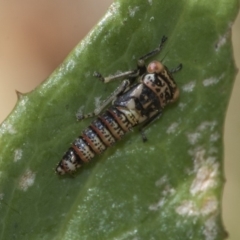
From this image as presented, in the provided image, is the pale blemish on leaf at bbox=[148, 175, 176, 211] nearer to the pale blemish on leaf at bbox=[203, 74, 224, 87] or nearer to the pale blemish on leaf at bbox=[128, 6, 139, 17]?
the pale blemish on leaf at bbox=[203, 74, 224, 87]

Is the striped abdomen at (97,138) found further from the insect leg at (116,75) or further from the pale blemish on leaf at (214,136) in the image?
the pale blemish on leaf at (214,136)

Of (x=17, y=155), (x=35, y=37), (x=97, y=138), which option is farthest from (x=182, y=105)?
(x=35, y=37)

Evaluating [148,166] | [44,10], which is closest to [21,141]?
[148,166]

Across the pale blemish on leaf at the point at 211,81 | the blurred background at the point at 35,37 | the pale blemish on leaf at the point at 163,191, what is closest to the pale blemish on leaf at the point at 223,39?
the pale blemish on leaf at the point at 211,81

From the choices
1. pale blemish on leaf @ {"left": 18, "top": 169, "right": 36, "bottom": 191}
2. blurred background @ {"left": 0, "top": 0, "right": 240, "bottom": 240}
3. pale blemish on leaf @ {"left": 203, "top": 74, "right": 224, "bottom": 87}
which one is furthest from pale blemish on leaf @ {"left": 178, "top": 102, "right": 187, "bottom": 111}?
blurred background @ {"left": 0, "top": 0, "right": 240, "bottom": 240}

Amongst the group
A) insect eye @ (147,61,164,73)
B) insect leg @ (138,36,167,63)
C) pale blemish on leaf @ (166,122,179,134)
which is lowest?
pale blemish on leaf @ (166,122,179,134)

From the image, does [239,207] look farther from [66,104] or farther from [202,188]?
[66,104]
